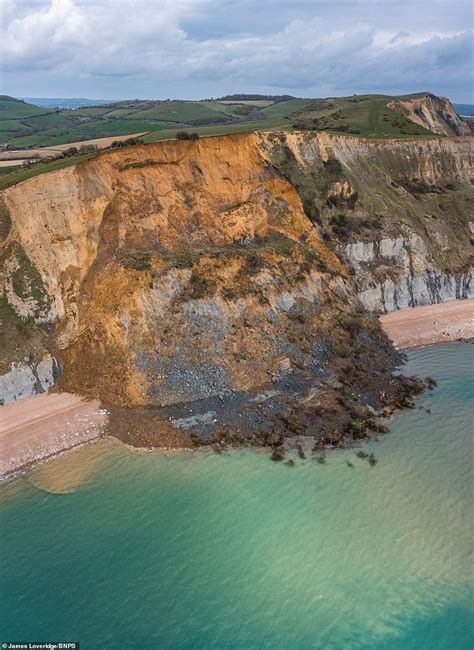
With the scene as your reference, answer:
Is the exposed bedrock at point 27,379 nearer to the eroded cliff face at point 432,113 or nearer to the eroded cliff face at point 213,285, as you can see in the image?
the eroded cliff face at point 213,285

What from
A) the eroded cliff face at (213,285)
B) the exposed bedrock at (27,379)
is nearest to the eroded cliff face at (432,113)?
the eroded cliff face at (213,285)

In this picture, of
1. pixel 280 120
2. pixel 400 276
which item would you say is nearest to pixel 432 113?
pixel 280 120

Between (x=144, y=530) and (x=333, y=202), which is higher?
(x=333, y=202)

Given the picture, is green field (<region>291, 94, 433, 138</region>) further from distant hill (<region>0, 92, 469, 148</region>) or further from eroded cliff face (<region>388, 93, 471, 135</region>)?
eroded cliff face (<region>388, 93, 471, 135</region>)

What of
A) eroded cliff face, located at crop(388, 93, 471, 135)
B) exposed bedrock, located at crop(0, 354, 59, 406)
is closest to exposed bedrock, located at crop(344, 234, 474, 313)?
exposed bedrock, located at crop(0, 354, 59, 406)

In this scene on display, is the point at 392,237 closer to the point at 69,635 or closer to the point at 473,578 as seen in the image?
the point at 473,578

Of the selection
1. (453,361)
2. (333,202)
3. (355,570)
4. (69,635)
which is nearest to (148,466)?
(69,635)
